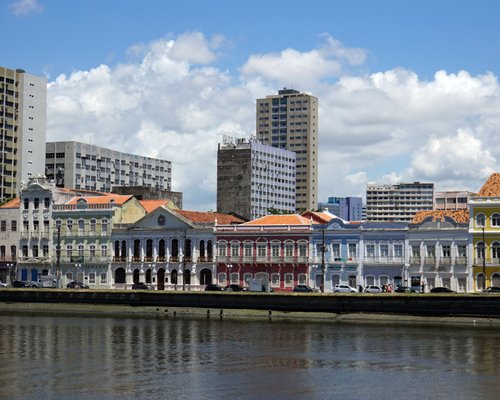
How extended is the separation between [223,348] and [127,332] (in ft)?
48.1

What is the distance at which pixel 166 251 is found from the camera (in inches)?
4739

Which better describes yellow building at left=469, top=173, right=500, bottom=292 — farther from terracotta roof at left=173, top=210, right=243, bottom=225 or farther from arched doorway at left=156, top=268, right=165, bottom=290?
arched doorway at left=156, top=268, right=165, bottom=290

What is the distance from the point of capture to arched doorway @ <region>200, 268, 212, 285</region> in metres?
119

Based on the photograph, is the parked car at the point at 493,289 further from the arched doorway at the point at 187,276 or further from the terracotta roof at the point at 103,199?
the terracotta roof at the point at 103,199

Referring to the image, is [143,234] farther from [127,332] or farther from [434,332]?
[434,332]

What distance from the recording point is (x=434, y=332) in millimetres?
79688

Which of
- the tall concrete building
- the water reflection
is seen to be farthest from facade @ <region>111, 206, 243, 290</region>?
the tall concrete building

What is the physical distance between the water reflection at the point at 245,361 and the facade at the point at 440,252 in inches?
929

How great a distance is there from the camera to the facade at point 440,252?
106438mm

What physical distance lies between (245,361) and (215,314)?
122 feet

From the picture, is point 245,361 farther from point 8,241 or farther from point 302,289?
point 8,241

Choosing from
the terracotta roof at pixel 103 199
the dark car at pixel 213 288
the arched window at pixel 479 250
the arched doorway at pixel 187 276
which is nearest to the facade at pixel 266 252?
the arched doorway at pixel 187 276

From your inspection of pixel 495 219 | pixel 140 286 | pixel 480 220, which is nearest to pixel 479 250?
pixel 480 220

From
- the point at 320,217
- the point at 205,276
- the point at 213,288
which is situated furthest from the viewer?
the point at 205,276
